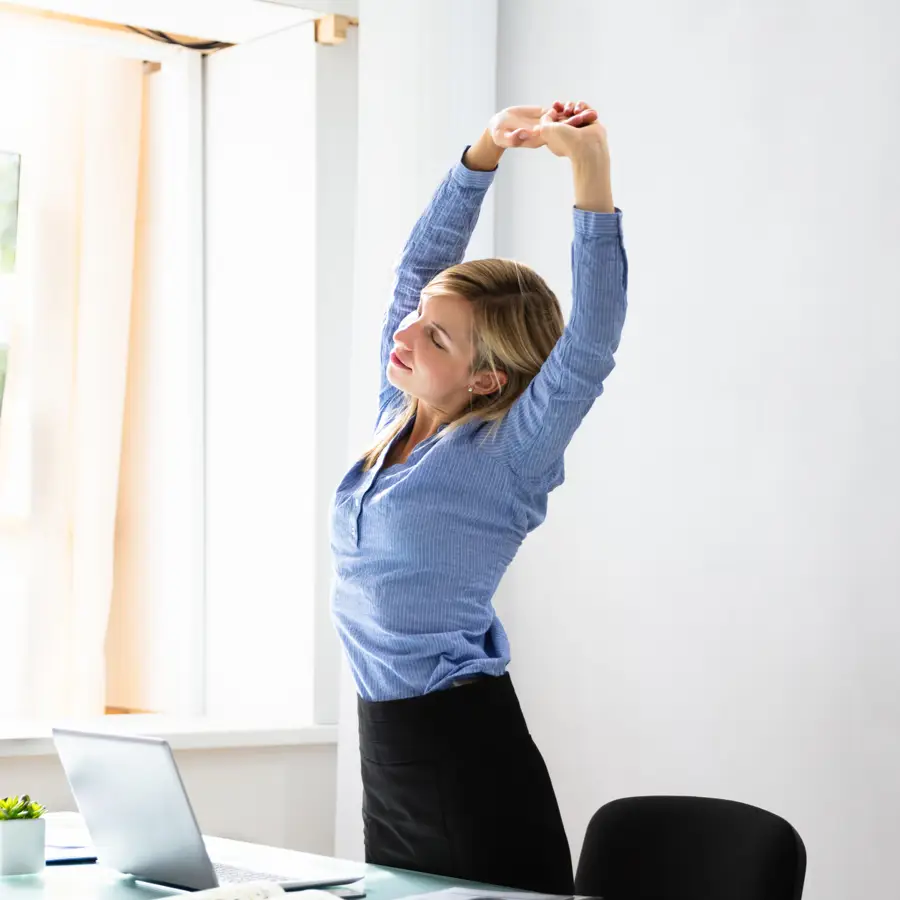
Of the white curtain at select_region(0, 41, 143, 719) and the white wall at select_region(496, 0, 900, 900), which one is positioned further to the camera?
the white curtain at select_region(0, 41, 143, 719)

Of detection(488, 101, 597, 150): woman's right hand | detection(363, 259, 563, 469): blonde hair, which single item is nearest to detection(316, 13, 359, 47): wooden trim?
detection(488, 101, 597, 150): woman's right hand

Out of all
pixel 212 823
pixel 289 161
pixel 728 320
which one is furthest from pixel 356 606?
pixel 289 161

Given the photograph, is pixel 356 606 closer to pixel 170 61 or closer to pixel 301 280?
pixel 301 280

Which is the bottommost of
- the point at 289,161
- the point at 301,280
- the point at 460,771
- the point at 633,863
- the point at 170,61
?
the point at 633,863

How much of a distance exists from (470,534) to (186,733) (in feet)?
4.01

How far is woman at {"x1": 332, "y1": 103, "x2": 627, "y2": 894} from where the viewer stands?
154cm

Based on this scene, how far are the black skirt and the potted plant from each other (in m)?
0.41

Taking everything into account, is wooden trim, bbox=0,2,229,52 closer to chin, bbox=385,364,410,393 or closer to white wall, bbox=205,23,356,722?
white wall, bbox=205,23,356,722

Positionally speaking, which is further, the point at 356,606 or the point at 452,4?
the point at 452,4

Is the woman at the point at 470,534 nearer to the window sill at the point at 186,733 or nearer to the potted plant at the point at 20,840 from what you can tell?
the potted plant at the point at 20,840

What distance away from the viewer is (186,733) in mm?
2635

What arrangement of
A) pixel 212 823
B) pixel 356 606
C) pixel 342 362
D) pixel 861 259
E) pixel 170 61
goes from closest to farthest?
pixel 356 606 < pixel 861 259 < pixel 212 823 < pixel 342 362 < pixel 170 61

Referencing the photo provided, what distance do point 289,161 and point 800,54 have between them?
114cm

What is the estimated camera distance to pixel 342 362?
2.89 meters
